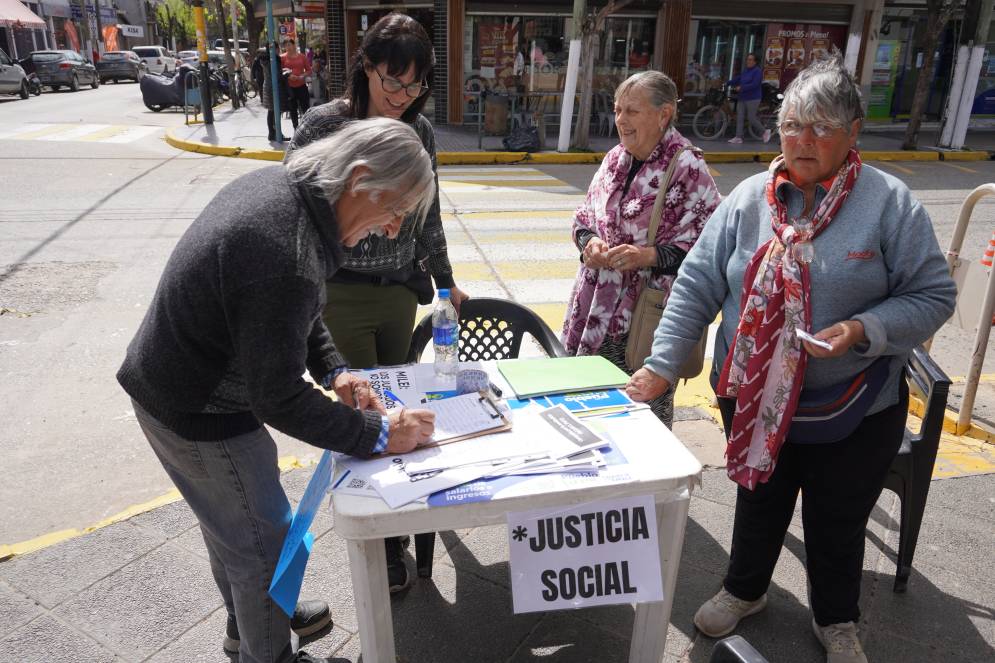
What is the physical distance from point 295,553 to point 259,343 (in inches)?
25.8

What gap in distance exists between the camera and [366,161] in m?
1.83

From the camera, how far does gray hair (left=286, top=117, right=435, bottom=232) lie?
1829mm

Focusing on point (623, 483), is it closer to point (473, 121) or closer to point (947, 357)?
point (947, 357)

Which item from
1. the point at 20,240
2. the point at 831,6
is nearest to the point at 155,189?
the point at 20,240

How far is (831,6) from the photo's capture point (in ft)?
63.2

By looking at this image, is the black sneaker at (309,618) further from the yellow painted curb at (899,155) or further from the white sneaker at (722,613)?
the yellow painted curb at (899,155)

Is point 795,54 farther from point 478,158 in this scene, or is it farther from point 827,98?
point 827,98

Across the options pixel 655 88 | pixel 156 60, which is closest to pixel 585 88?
pixel 655 88

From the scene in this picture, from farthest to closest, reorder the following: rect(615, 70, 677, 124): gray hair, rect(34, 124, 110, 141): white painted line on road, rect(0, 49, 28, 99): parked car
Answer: rect(0, 49, 28, 99): parked car
rect(34, 124, 110, 141): white painted line on road
rect(615, 70, 677, 124): gray hair

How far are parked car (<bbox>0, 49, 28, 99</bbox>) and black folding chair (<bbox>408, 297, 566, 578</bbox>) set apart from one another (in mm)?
27033

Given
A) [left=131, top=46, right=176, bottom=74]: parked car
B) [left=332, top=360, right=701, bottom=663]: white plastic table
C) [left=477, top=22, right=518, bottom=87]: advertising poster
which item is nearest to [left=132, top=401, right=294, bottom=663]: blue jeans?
[left=332, top=360, right=701, bottom=663]: white plastic table

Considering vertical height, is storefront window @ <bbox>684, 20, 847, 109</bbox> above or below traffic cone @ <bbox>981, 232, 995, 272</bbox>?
above

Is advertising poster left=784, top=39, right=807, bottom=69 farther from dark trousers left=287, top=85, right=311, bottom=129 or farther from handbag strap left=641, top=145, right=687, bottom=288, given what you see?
handbag strap left=641, top=145, right=687, bottom=288

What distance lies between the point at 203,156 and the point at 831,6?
16.0 meters
